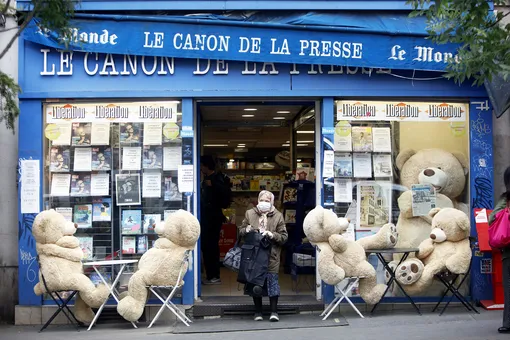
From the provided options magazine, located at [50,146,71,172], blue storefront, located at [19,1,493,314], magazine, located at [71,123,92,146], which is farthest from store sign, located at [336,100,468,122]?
magazine, located at [50,146,71,172]

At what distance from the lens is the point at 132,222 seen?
916 cm

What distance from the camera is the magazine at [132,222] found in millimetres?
9148

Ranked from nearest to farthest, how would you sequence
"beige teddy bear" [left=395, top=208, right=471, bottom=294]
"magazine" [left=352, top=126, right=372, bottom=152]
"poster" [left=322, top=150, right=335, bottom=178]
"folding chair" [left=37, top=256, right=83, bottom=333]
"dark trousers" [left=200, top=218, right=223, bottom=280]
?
"folding chair" [left=37, top=256, right=83, bottom=333]
"beige teddy bear" [left=395, top=208, right=471, bottom=294]
"poster" [left=322, top=150, right=335, bottom=178]
"magazine" [left=352, top=126, right=372, bottom=152]
"dark trousers" [left=200, top=218, right=223, bottom=280]

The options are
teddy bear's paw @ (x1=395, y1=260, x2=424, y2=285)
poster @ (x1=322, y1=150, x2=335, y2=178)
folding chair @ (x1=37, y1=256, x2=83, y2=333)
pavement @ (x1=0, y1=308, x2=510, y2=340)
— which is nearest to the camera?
pavement @ (x1=0, y1=308, x2=510, y2=340)

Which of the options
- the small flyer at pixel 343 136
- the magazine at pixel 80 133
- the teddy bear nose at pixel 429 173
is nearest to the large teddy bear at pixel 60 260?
the magazine at pixel 80 133

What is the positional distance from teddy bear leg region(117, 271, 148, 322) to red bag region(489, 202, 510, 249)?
4.14 m

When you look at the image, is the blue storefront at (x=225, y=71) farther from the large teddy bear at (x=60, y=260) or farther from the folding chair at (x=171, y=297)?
the large teddy bear at (x=60, y=260)

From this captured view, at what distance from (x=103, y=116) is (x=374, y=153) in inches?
149

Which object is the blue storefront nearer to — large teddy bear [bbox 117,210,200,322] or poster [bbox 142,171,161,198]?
poster [bbox 142,171,161,198]

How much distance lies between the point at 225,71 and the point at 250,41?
1.72 feet

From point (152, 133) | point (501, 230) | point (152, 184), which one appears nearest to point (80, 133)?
point (152, 133)

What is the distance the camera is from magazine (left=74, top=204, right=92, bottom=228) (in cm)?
918

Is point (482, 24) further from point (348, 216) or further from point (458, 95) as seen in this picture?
point (348, 216)

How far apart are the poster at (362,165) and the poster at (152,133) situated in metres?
2.70
